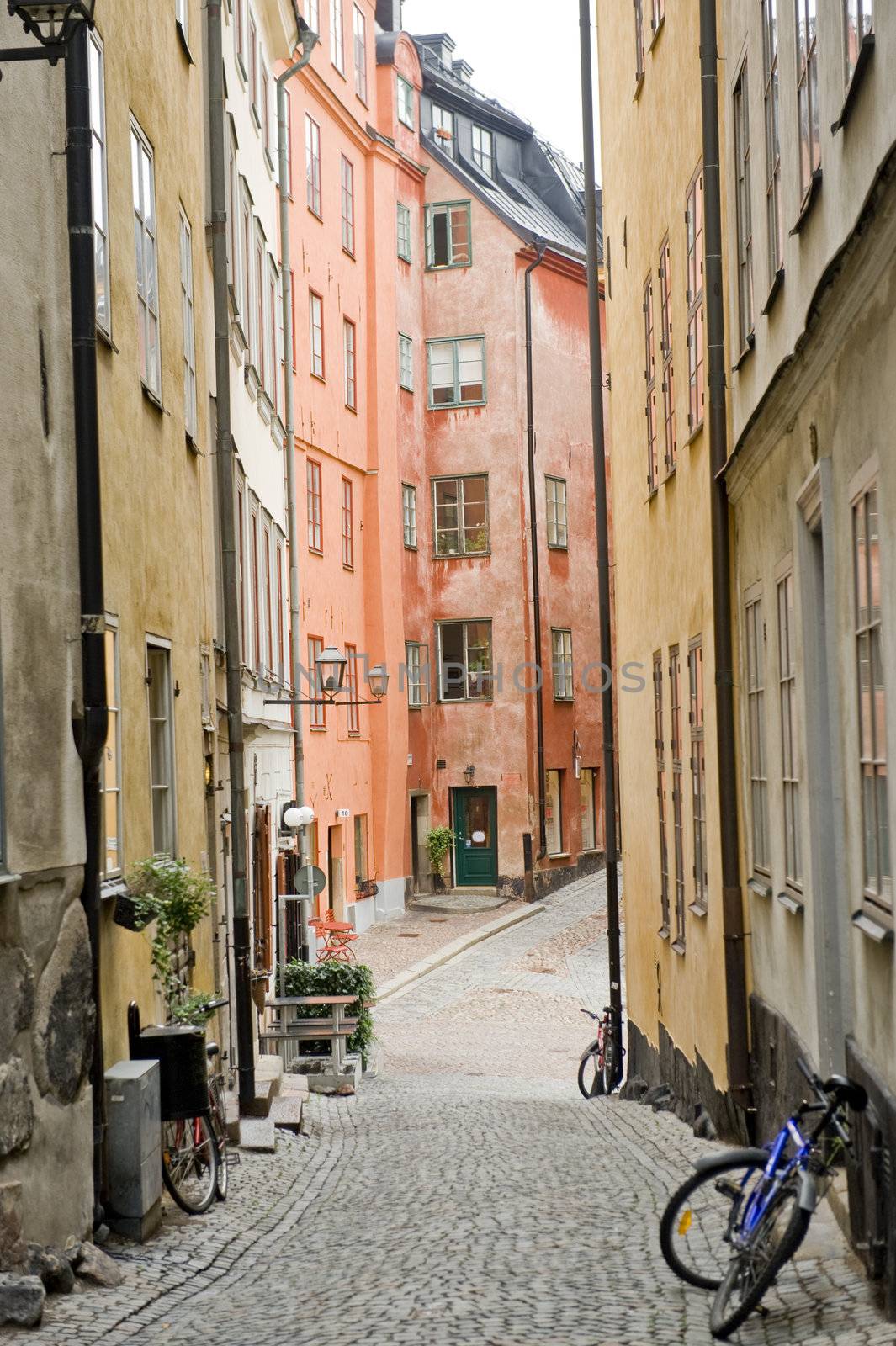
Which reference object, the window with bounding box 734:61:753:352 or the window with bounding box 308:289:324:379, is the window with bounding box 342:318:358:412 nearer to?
the window with bounding box 308:289:324:379

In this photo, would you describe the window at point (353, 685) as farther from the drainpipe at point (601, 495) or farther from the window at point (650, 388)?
the window at point (650, 388)

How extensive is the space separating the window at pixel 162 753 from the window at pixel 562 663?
91.1 ft

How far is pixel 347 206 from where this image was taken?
113ft

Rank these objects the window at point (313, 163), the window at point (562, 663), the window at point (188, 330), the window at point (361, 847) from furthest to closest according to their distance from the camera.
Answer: the window at point (562, 663)
the window at point (361, 847)
the window at point (313, 163)
the window at point (188, 330)

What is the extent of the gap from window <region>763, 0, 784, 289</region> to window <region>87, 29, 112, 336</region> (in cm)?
360

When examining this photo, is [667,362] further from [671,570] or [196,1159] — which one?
[196,1159]

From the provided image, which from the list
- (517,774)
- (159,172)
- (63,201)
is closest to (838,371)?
(63,201)

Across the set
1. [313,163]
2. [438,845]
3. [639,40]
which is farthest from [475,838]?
[639,40]

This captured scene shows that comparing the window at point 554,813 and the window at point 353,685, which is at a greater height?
the window at point 353,685

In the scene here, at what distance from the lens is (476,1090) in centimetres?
1842

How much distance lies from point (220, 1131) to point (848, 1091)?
576 centimetres

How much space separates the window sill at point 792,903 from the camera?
29.8 ft

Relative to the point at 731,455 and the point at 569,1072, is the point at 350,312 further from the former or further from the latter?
the point at 731,455

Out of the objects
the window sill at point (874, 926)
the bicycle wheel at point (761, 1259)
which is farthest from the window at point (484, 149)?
the bicycle wheel at point (761, 1259)
